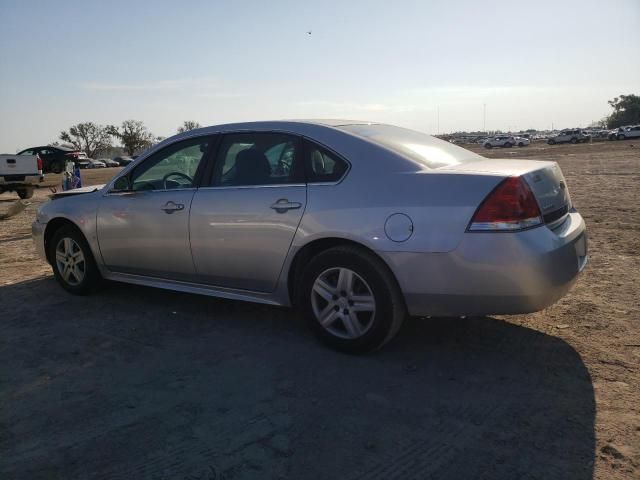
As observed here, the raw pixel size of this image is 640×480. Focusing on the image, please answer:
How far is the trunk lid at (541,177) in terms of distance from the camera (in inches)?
132

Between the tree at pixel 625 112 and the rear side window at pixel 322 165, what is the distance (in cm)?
11666

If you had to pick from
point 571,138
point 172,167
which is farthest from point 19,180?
point 571,138

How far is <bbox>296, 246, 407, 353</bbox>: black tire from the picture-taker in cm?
348

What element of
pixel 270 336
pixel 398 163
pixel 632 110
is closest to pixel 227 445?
pixel 270 336

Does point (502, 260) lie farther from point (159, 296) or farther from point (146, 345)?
point (159, 296)

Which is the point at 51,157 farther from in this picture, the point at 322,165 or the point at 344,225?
the point at 344,225

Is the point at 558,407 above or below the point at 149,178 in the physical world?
below

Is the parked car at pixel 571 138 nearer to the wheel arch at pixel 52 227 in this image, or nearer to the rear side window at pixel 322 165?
the wheel arch at pixel 52 227

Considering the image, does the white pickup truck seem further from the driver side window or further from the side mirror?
the driver side window

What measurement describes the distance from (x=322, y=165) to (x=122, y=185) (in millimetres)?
2111

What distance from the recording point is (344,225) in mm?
3551

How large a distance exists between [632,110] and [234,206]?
122496 millimetres

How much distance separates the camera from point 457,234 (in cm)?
321

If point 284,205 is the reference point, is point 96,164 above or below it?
above
